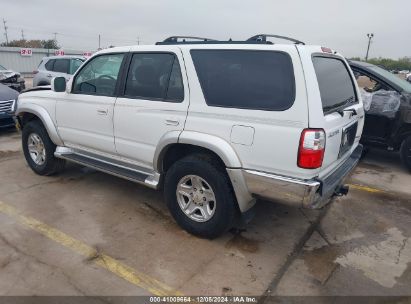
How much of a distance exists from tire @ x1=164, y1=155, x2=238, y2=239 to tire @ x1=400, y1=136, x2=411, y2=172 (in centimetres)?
392

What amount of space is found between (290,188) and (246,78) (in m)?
1.02

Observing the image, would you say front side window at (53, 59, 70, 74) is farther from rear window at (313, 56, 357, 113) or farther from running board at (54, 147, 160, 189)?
rear window at (313, 56, 357, 113)

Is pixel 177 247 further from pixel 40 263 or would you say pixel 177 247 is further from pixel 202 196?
pixel 40 263

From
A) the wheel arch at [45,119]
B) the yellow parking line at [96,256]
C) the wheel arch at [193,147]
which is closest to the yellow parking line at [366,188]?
the wheel arch at [193,147]

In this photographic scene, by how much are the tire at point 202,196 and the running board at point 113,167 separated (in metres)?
0.24

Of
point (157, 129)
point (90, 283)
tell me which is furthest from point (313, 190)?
point (90, 283)

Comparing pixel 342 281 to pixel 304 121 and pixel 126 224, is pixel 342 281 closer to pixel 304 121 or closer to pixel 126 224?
pixel 304 121

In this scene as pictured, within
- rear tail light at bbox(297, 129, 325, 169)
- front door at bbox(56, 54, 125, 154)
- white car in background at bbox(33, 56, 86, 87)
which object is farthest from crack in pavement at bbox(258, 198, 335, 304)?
white car in background at bbox(33, 56, 86, 87)

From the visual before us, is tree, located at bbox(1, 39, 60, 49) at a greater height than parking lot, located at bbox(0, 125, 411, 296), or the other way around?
tree, located at bbox(1, 39, 60, 49)

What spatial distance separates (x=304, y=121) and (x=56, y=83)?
3308mm

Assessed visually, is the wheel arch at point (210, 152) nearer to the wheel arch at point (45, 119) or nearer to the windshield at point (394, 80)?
the wheel arch at point (45, 119)

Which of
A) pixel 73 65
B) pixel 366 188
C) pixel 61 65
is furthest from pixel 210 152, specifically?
pixel 61 65

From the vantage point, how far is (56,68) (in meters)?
12.4

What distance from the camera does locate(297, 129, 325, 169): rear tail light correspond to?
9.27 ft
